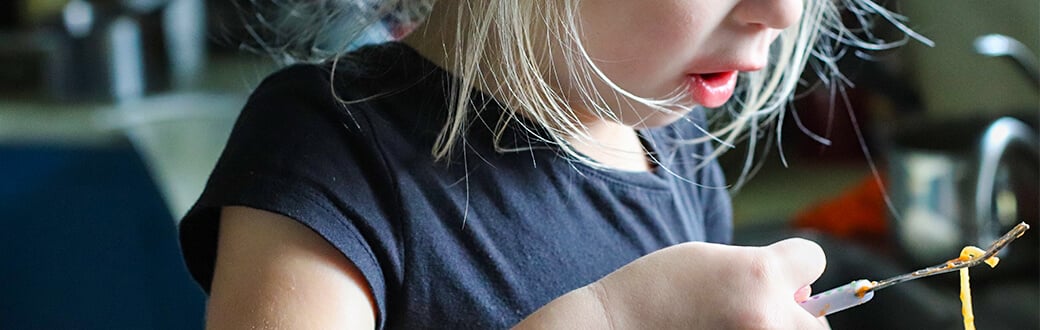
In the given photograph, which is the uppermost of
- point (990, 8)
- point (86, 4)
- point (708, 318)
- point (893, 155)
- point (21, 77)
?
point (708, 318)

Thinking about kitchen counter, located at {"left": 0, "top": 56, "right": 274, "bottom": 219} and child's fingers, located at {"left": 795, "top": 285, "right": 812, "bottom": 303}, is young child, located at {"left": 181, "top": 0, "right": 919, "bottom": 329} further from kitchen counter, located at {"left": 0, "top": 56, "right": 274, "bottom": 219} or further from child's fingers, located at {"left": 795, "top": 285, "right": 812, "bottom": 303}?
kitchen counter, located at {"left": 0, "top": 56, "right": 274, "bottom": 219}

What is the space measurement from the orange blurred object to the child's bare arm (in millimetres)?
1131

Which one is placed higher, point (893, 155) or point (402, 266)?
point (402, 266)

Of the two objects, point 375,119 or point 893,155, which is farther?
point 893,155

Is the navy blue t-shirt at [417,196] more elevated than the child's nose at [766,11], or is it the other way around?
the child's nose at [766,11]

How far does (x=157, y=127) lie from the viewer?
142 centimetres

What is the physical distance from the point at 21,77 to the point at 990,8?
1.30m

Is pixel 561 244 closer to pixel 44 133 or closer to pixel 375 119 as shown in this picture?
pixel 375 119

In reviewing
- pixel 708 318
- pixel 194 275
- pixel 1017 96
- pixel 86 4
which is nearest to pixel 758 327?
pixel 708 318

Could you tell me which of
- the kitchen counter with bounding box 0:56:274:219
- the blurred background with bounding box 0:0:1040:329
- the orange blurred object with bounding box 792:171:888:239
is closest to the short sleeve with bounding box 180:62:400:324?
the blurred background with bounding box 0:0:1040:329

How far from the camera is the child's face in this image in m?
0.45

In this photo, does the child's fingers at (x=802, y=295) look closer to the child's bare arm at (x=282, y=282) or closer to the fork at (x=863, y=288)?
the fork at (x=863, y=288)

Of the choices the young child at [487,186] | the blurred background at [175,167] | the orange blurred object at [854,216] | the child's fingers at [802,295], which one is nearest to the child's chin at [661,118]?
the young child at [487,186]

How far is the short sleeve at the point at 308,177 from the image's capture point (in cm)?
43
